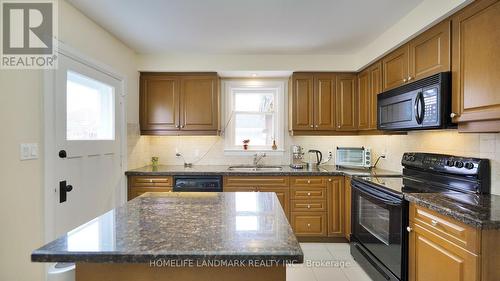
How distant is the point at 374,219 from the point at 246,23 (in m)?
2.22

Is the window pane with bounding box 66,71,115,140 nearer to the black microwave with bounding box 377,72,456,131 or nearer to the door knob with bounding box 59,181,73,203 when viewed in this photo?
the door knob with bounding box 59,181,73,203

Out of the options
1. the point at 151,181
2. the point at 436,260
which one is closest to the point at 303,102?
the point at 151,181

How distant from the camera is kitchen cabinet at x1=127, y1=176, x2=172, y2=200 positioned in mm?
3215

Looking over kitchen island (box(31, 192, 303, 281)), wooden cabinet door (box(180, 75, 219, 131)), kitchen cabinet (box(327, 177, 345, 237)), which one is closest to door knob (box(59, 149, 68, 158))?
kitchen island (box(31, 192, 303, 281))

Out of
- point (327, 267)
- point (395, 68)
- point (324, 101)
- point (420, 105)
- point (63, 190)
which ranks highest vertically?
point (395, 68)

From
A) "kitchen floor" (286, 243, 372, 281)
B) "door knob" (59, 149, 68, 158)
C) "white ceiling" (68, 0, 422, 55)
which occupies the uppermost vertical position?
"white ceiling" (68, 0, 422, 55)

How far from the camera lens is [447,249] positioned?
153 centimetres

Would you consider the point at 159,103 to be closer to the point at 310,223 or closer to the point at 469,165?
the point at 310,223

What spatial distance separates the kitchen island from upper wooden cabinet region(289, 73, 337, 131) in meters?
2.32

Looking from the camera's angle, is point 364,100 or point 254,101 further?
point 254,101

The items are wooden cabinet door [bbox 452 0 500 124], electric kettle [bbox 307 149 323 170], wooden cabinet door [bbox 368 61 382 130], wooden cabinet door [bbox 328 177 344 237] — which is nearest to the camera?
wooden cabinet door [bbox 452 0 500 124]

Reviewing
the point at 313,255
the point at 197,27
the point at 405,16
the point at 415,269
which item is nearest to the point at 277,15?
the point at 197,27

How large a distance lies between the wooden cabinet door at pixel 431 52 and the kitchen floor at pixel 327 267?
194cm

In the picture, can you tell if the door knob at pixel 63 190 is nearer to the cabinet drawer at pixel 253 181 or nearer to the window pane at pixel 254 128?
the cabinet drawer at pixel 253 181
